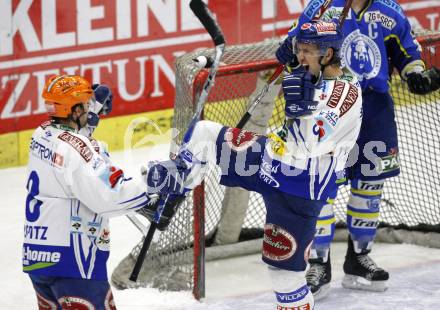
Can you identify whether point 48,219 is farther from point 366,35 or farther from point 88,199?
point 366,35

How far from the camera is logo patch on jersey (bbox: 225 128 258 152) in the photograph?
15.4 ft

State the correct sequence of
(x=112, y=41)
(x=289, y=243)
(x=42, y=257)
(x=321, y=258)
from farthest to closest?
(x=112, y=41), (x=321, y=258), (x=289, y=243), (x=42, y=257)

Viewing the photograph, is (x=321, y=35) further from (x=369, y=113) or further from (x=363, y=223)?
(x=363, y=223)

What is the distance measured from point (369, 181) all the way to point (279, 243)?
3.33 ft

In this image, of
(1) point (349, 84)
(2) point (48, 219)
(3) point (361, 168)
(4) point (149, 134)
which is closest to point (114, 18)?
(4) point (149, 134)

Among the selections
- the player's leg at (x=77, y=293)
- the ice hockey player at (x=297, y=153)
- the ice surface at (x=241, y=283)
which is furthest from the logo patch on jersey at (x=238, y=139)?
the ice surface at (x=241, y=283)

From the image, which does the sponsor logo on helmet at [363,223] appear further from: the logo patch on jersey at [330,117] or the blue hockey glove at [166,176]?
the blue hockey glove at [166,176]

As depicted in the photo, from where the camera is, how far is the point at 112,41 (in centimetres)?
765

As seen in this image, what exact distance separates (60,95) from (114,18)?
3.55 meters

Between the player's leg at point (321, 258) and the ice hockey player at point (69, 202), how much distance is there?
5.03 ft

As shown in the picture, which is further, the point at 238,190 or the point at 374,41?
the point at 238,190

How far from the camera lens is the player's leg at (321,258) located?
5566 mm

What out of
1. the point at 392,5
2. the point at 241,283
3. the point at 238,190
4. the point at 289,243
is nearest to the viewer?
the point at 289,243

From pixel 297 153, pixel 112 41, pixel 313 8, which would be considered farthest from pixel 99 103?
pixel 112 41
